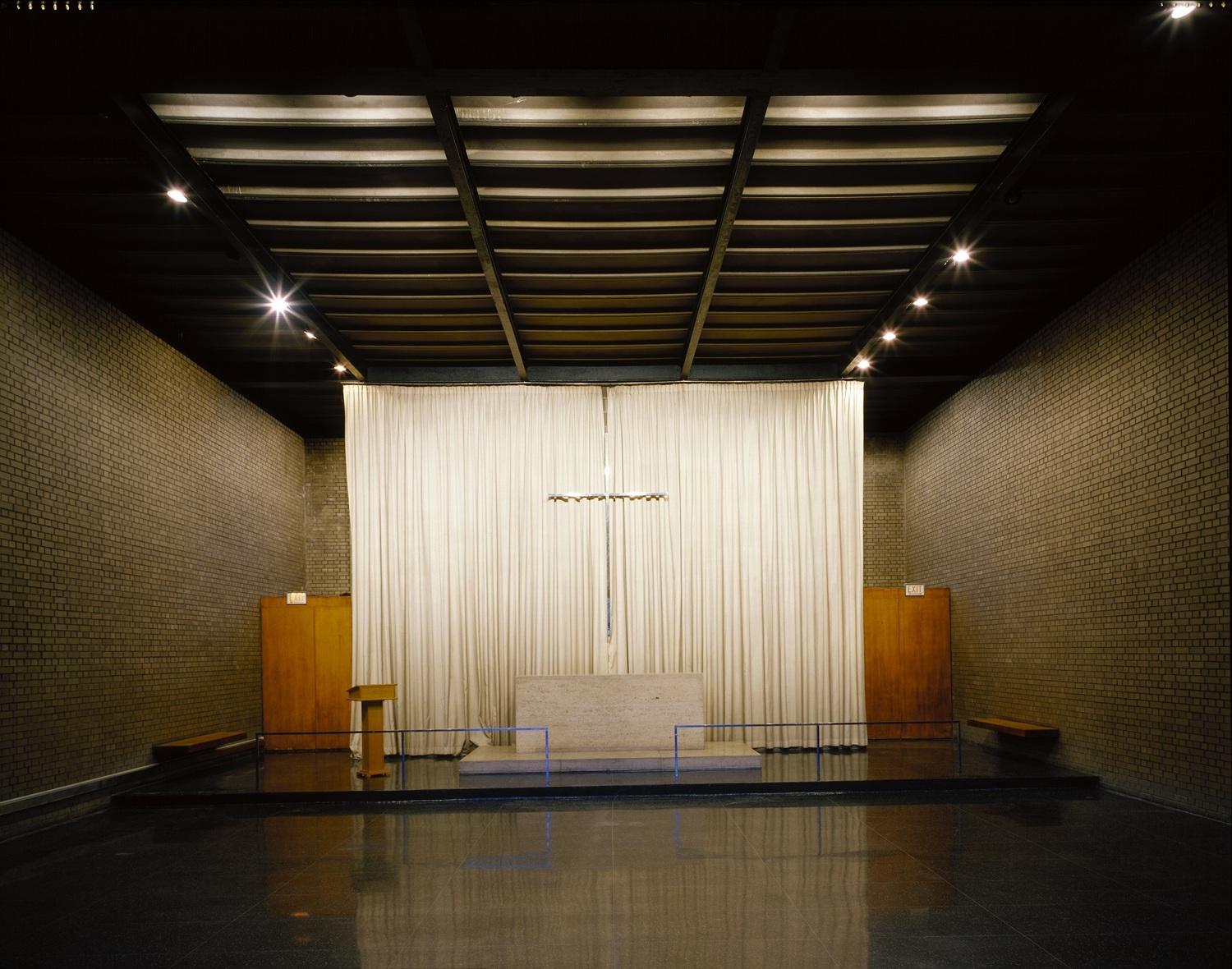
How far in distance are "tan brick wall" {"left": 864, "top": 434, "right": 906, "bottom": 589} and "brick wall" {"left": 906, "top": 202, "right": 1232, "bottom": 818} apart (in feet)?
10.7

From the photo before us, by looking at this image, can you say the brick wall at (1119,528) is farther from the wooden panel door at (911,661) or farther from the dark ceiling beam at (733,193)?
the dark ceiling beam at (733,193)

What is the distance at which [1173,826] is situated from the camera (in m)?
8.17

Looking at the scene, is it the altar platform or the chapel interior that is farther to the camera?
the altar platform

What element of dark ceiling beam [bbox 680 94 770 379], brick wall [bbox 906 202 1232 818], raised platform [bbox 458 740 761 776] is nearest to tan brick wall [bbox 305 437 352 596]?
raised platform [bbox 458 740 761 776]

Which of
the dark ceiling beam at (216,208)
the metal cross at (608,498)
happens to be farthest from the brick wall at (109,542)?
the metal cross at (608,498)

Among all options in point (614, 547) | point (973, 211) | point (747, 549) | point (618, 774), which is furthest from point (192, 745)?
point (973, 211)

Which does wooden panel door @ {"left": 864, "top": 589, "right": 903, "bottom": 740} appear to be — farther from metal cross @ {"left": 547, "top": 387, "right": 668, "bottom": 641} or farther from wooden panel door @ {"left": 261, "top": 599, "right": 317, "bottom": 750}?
wooden panel door @ {"left": 261, "top": 599, "right": 317, "bottom": 750}

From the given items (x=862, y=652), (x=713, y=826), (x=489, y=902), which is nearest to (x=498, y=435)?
(x=862, y=652)

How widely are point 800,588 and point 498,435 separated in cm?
502

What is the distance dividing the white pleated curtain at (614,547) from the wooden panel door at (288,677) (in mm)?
2136

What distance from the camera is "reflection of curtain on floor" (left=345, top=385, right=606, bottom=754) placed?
13.4m

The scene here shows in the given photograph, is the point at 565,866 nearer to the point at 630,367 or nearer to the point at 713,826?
the point at 713,826

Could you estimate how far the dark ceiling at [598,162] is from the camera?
643cm

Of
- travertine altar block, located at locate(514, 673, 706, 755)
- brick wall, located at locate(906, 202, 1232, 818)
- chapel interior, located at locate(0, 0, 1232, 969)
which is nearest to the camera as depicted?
chapel interior, located at locate(0, 0, 1232, 969)
